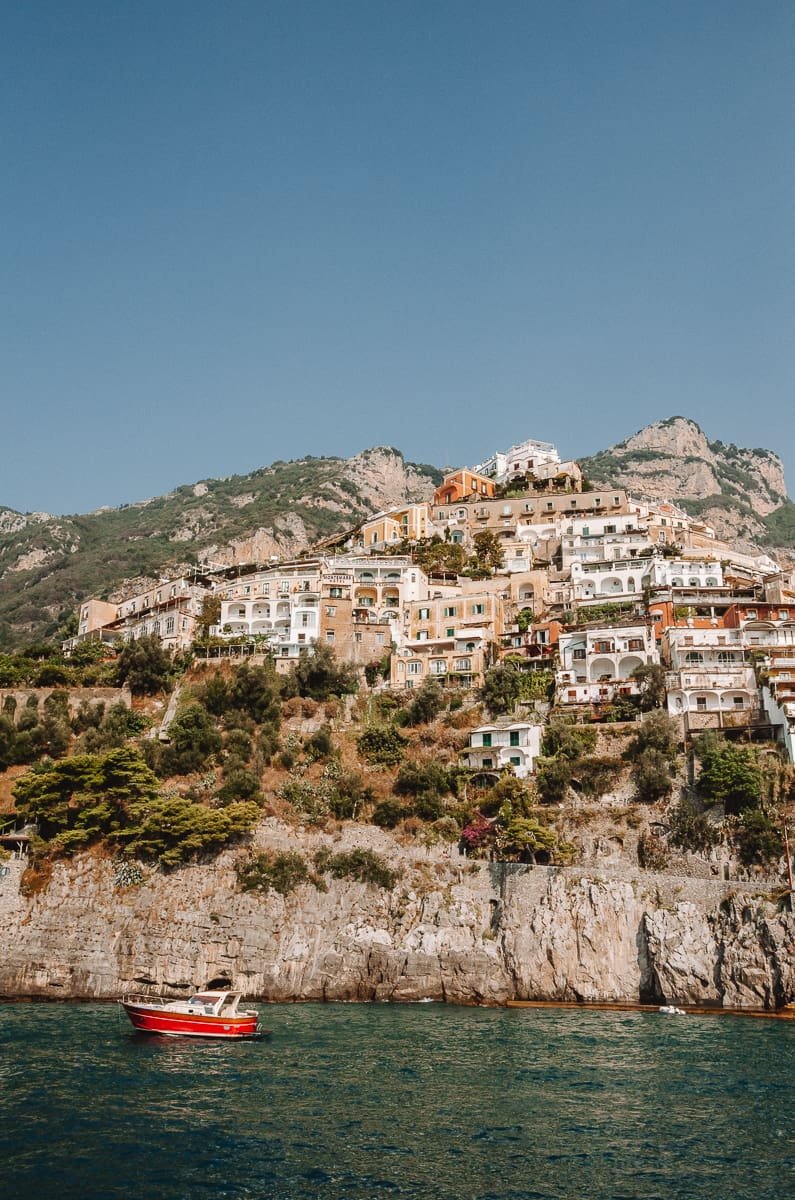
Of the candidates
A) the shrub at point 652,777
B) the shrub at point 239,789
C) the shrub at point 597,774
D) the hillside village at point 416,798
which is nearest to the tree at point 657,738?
the hillside village at point 416,798

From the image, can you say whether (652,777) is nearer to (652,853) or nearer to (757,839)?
(652,853)

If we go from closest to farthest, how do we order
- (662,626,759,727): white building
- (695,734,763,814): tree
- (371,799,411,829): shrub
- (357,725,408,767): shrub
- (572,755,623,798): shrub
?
(695,734,763,814): tree
(371,799,411,829): shrub
(572,755,623,798): shrub
(662,626,759,727): white building
(357,725,408,767): shrub

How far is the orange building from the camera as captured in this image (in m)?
106

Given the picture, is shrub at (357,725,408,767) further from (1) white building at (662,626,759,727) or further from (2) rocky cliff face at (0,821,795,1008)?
(1) white building at (662,626,759,727)

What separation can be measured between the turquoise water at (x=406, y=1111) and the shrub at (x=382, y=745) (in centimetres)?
2009

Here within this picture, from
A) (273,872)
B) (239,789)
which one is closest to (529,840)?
(273,872)

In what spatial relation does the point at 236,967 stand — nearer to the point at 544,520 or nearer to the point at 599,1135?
the point at 599,1135

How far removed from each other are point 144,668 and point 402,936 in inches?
1116

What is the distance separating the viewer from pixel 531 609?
7931cm

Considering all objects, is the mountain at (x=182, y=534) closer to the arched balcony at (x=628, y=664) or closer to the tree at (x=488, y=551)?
the tree at (x=488, y=551)

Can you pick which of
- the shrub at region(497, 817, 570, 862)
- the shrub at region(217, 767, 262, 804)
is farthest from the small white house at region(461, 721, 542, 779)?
the shrub at region(217, 767, 262, 804)

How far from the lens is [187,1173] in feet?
74.4

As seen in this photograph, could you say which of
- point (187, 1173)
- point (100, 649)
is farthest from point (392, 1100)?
point (100, 649)

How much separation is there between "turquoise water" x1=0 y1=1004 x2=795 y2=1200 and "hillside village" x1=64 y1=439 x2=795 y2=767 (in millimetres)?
22770
